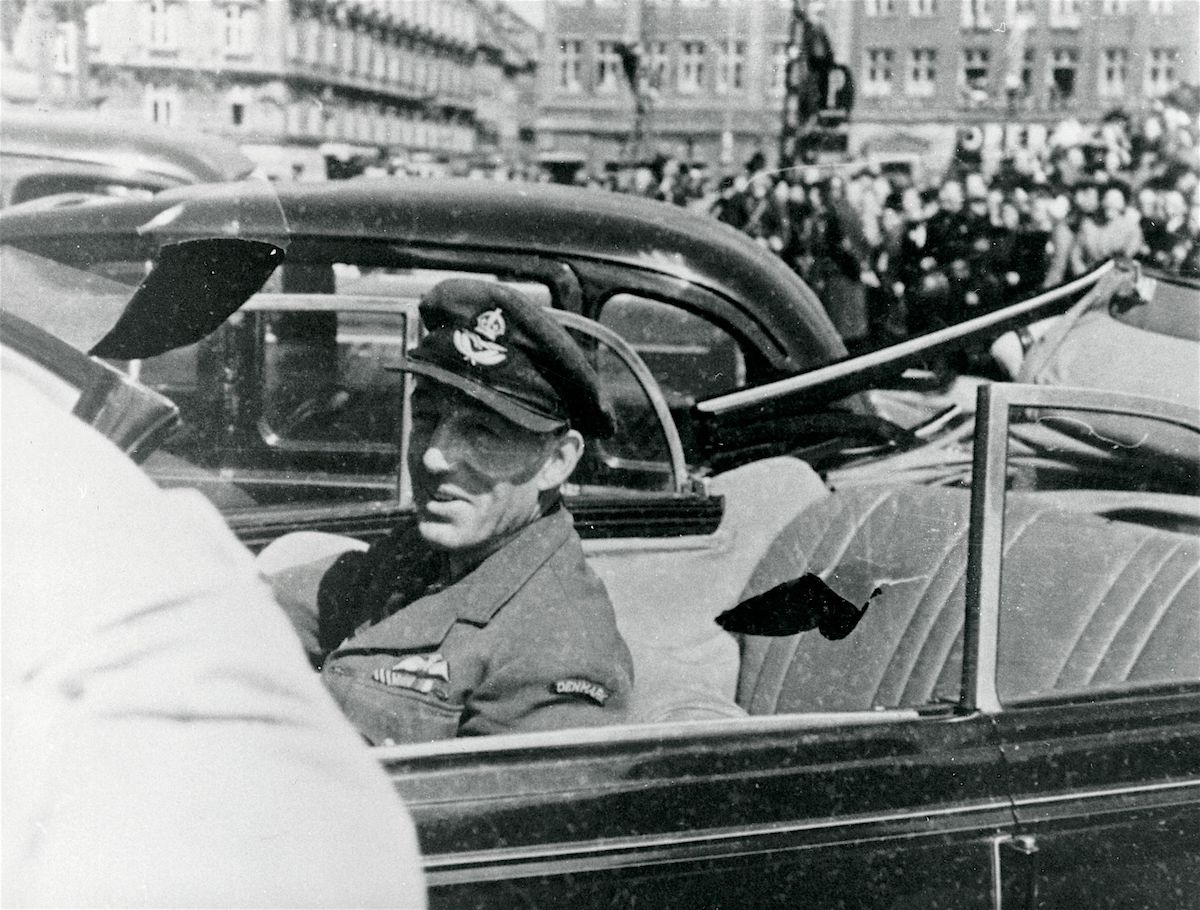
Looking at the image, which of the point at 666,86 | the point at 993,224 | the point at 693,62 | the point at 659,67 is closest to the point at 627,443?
the point at 993,224

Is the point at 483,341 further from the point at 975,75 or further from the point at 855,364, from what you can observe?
the point at 975,75

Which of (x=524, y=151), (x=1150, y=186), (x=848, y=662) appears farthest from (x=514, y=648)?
(x=524, y=151)

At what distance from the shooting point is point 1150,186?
10391mm

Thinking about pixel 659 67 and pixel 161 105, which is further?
pixel 659 67

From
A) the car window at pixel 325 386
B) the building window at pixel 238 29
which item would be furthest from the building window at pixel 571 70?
the car window at pixel 325 386

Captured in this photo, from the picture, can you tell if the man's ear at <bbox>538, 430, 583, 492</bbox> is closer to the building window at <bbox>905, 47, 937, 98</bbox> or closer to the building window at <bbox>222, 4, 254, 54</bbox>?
the building window at <bbox>222, 4, 254, 54</bbox>

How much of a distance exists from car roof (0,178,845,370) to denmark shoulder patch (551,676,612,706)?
259 cm

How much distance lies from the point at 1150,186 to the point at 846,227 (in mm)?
2324

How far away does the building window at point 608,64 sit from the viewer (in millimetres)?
21094

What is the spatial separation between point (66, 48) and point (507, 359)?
2.17m

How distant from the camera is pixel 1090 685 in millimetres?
2025

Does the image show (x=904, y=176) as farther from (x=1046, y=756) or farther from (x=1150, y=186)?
(x=1046, y=756)

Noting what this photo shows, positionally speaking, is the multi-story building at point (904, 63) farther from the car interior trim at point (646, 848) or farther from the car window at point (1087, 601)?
the car interior trim at point (646, 848)

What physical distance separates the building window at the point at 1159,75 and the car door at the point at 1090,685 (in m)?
10.3
